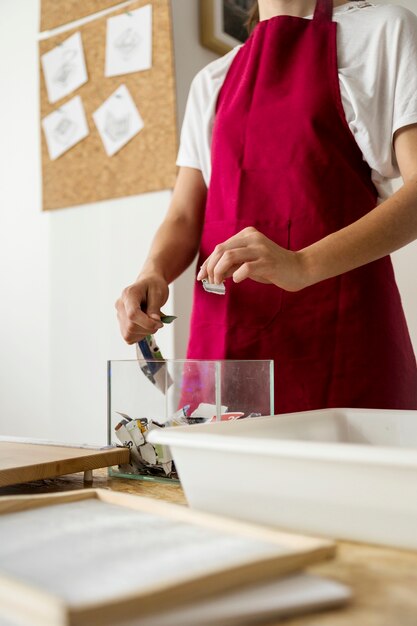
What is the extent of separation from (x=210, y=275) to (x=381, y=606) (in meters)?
0.56

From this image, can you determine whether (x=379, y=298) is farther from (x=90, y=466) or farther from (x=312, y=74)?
(x=90, y=466)

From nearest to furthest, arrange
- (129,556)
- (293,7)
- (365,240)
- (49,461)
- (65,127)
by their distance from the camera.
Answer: (129,556) → (49,461) → (365,240) → (293,7) → (65,127)

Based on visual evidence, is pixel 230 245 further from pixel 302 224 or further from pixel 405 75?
pixel 405 75

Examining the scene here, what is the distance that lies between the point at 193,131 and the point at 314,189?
0.33 meters

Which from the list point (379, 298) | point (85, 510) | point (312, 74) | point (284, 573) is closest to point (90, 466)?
point (85, 510)

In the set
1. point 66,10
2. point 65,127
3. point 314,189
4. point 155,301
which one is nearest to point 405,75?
point 314,189

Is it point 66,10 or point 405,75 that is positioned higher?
point 66,10

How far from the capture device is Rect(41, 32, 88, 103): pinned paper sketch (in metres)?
2.31

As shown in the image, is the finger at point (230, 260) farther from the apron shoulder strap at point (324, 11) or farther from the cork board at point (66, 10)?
the cork board at point (66, 10)

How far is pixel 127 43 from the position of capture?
215cm

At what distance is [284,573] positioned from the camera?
39 centimetres

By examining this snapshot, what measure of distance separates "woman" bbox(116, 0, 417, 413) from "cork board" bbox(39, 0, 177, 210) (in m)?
0.78

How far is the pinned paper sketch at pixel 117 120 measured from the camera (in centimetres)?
213

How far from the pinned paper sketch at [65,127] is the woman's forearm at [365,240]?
1.50 meters
